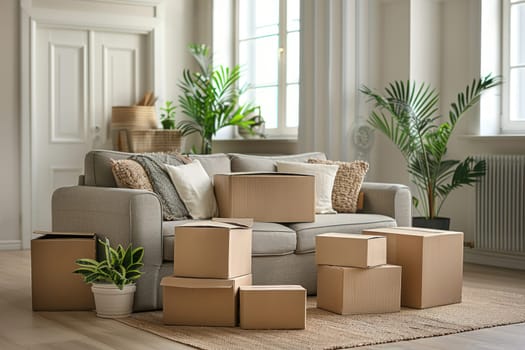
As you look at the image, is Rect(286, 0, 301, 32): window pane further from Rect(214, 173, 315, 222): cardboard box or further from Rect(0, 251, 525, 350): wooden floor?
A: Rect(0, 251, 525, 350): wooden floor

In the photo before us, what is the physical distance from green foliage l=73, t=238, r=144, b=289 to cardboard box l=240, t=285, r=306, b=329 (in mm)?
551

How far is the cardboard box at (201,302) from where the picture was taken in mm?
3859

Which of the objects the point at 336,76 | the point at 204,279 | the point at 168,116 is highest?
the point at 336,76

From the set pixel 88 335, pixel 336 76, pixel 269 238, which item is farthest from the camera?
pixel 336 76

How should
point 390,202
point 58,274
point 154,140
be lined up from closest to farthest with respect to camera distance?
point 58,274 < point 390,202 < point 154,140

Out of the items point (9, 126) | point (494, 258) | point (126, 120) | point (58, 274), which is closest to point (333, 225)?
point (58, 274)

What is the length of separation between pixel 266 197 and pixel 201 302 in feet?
2.94

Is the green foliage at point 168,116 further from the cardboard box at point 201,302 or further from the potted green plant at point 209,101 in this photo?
the cardboard box at point 201,302

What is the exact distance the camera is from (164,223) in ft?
14.1

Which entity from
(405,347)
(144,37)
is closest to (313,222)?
(405,347)

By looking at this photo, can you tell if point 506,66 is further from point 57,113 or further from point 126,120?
point 57,113

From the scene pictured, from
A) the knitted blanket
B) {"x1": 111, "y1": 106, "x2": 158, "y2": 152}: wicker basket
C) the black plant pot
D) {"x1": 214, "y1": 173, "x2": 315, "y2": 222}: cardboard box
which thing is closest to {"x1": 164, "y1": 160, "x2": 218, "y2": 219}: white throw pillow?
the knitted blanket

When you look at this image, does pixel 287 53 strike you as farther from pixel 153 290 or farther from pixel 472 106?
pixel 153 290

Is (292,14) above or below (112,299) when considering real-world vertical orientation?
above
